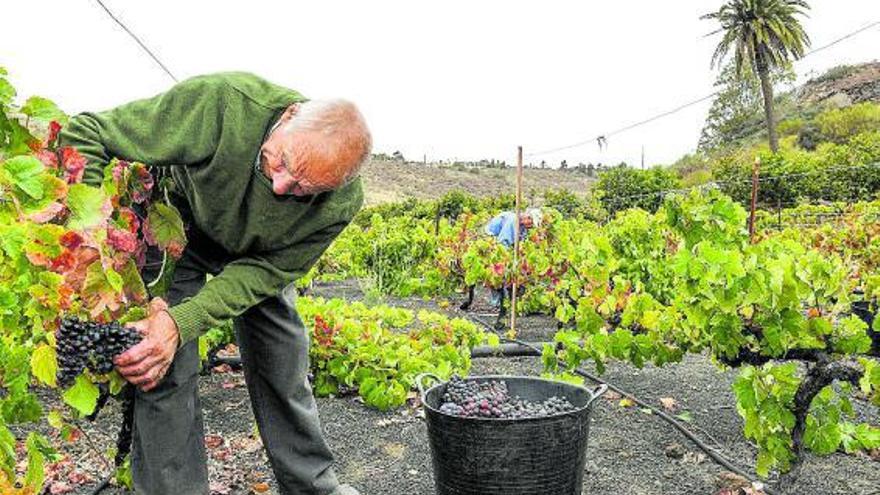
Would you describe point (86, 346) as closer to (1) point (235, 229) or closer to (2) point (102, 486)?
(1) point (235, 229)

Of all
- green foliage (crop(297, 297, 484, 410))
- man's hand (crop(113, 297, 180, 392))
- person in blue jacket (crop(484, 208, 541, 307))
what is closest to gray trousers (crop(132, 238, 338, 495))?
man's hand (crop(113, 297, 180, 392))

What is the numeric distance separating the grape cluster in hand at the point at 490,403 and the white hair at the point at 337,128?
3.20 feet

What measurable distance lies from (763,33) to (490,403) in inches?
1619

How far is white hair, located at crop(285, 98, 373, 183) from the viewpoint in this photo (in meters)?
2.29

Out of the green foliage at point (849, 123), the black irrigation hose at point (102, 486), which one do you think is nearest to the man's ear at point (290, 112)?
the black irrigation hose at point (102, 486)

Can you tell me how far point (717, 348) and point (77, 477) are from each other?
276 centimetres

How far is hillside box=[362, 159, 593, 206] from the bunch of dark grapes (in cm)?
3985

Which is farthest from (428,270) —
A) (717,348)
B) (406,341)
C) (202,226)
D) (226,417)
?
(202,226)

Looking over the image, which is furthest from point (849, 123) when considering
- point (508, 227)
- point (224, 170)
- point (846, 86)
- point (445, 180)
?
point (224, 170)

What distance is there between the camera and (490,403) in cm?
293

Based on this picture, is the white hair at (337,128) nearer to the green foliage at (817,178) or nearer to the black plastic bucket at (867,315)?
the black plastic bucket at (867,315)

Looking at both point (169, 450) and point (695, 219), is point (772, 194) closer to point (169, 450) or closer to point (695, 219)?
point (695, 219)

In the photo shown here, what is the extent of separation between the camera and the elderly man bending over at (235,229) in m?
2.32

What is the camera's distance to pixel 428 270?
1119cm
